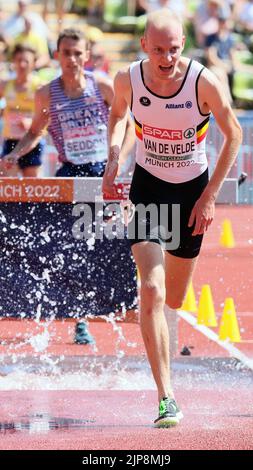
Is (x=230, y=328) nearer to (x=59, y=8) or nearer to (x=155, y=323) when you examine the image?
(x=155, y=323)

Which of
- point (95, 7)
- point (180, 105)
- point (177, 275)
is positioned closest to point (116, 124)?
point (180, 105)

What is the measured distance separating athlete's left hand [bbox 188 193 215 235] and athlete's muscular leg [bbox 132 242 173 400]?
33cm

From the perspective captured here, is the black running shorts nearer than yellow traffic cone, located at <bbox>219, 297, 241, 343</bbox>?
Yes

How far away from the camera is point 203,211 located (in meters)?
6.87

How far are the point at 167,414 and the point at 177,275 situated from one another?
1.26 meters

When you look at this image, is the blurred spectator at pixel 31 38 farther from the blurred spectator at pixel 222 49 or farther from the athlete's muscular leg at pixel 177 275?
the athlete's muscular leg at pixel 177 275

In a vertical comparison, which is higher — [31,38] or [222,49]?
[222,49]

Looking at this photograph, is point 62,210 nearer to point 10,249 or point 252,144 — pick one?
point 10,249

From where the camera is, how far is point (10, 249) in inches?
371

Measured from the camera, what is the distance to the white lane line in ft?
29.0

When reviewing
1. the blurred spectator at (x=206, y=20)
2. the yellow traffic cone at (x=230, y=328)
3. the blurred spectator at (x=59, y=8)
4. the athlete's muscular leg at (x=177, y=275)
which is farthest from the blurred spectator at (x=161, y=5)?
the athlete's muscular leg at (x=177, y=275)

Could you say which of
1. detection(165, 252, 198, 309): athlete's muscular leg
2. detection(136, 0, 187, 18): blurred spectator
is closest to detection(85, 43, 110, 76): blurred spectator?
detection(136, 0, 187, 18): blurred spectator

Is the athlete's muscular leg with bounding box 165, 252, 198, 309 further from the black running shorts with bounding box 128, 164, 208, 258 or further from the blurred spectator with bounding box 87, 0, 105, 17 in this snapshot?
the blurred spectator with bounding box 87, 0, 105, 17

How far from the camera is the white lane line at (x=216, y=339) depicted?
8845 mm
